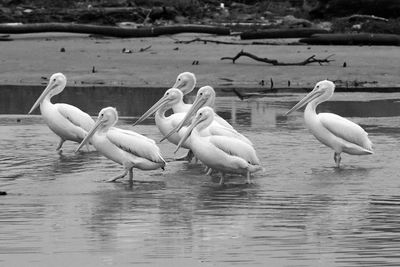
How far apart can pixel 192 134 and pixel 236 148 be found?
51 centimetres

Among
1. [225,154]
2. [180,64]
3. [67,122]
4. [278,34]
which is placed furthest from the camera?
[278,34]

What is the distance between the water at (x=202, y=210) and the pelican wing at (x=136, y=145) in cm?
24

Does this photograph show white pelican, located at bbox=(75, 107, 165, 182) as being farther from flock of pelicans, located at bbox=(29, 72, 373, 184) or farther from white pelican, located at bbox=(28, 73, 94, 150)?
white pelican, located at bbox=(28, 73, 94, 150)

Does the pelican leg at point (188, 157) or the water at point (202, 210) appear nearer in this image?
the water at point (202, 210)

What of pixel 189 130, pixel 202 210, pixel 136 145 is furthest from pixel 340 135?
pixel 202 210

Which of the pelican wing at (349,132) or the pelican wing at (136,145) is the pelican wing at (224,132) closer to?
the pelican wing at (136,145)

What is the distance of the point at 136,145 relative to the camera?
11.2 m

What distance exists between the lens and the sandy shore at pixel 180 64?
2019cm

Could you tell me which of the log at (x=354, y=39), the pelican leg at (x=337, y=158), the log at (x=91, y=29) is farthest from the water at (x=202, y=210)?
the log at (x=91, y=29)

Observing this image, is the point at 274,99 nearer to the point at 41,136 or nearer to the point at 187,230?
the point at 41,136

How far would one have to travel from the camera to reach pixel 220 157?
35.6ft

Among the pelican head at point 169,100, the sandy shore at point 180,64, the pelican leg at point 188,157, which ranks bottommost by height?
the sandy shore at point 180,64

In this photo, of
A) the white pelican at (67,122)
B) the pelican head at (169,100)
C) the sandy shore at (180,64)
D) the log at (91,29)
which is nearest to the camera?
the pelican head at (169,100)

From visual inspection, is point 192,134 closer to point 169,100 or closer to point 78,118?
point 169,100
